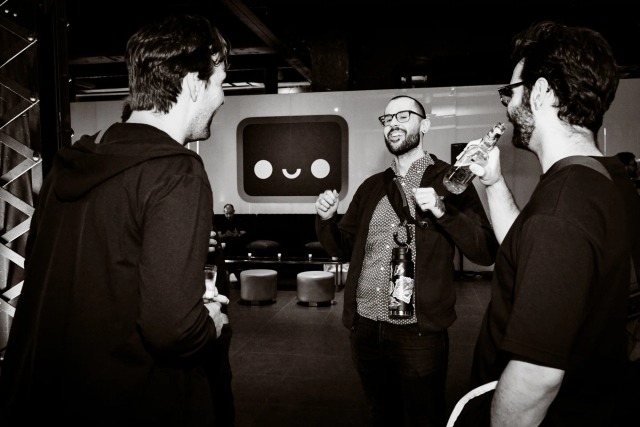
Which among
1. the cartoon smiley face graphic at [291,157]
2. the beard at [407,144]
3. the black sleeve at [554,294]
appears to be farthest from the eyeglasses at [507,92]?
the cartoon smiley face graphic at [291,157]

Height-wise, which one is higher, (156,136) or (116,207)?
(156,136)

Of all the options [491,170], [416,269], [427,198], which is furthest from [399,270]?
[491,170]

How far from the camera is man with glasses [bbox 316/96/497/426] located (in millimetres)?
1952

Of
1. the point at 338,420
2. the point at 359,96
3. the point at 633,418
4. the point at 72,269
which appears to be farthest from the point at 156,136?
the point at 359,96

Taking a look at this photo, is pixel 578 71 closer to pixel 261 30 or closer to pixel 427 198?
pixel 427 198

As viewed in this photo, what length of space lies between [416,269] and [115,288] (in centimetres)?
134

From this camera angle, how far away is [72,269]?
1019mm

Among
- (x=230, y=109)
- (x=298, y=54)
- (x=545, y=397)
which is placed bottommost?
(x=545, y=397)

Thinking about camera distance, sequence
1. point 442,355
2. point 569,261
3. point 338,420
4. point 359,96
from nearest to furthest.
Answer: point 569,261 < point 442,355 < point 338,420 < point 359,96

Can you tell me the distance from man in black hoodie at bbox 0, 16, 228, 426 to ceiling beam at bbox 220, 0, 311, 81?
4.70 meters

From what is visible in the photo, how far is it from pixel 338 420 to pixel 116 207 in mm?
2441

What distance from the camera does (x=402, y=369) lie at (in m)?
1.97

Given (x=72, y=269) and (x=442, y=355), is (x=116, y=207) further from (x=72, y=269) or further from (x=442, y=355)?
(x=442, y=355)

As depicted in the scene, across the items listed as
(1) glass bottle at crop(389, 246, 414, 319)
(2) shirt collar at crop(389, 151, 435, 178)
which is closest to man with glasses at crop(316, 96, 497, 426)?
(2) shirt collar at crop(389, 151, 435, 178)
